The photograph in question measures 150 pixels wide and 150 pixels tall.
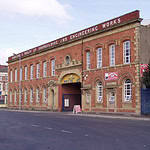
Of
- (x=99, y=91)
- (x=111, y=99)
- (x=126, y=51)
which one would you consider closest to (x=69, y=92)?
(x=99, y=91)

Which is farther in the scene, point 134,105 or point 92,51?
point 92,51

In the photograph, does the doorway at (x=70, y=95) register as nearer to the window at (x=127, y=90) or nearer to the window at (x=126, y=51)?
the window at (x=127, y=90)

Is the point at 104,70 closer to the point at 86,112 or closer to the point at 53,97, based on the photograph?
the point at 86,112

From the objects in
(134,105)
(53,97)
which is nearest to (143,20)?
(134,105)

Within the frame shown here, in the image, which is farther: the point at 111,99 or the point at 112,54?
the point at 112,54

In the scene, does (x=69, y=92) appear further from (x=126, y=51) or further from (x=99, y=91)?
(x=126, y=51)

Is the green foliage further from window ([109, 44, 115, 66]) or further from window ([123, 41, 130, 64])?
window ([109, 44, 115, 66])

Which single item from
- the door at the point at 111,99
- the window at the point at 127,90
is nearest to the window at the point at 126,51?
the window at the point at 127,90

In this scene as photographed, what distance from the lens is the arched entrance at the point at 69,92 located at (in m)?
38.2

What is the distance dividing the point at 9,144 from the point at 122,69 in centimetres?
1990

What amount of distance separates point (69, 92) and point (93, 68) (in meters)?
8.41

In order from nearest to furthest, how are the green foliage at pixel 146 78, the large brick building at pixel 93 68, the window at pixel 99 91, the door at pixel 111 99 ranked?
the green foliage at pixel 146 78 < the large brick building at pixel 93 68 < the door at pixel 111 99 < the window at pixel 99 91

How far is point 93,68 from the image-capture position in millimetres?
33312

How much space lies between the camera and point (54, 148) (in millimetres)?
9828
